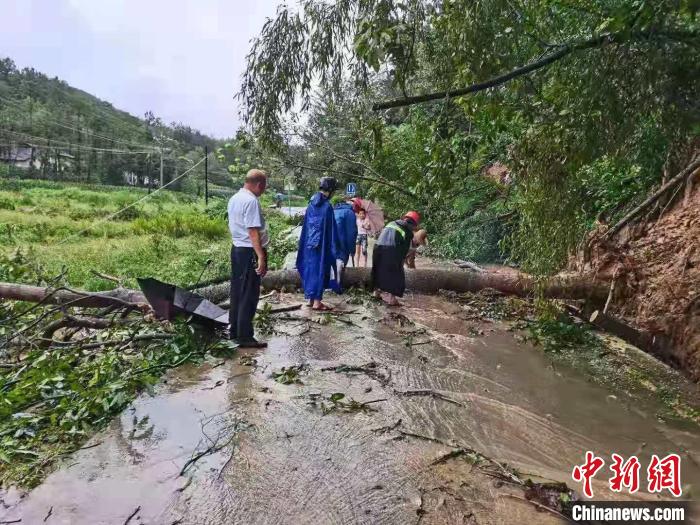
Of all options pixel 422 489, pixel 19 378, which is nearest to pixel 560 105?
pixel 422 489

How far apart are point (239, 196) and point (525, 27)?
305 centimetres

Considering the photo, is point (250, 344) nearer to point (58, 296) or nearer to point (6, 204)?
point (58, 296)

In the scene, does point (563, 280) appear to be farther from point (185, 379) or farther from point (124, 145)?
point (124, 145)

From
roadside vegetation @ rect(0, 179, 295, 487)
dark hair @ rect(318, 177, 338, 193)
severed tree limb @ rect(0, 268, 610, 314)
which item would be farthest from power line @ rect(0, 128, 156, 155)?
dark hair @ rect(318, 177, 338, 193)

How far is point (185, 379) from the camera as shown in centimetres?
434

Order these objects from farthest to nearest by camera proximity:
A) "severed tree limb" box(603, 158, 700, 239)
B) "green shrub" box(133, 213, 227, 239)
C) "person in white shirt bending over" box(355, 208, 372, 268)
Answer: "green shrub" box(133, 213, 227, 239), "person in white shirt bending over" box(355, 208, 372, 268), "severed tree limb" box(603, 158, 700, 239)

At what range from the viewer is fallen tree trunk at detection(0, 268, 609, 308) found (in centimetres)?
559

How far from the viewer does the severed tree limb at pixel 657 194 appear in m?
6.34

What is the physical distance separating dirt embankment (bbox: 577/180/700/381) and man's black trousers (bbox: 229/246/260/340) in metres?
4.71

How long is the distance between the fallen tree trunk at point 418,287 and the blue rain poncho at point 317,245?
4.38ft
